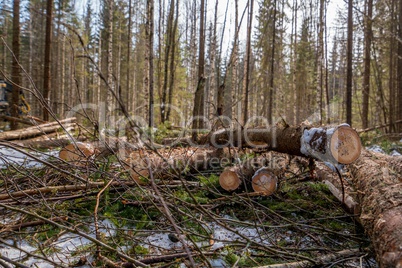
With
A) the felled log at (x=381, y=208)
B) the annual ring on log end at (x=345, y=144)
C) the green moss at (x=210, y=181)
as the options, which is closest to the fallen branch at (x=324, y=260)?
the felled log at (x=381, y=208)

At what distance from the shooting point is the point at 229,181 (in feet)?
11.8

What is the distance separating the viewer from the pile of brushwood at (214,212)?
1901mm

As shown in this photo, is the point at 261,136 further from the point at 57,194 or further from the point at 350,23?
the point at 350,23

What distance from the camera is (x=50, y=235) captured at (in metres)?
2.42

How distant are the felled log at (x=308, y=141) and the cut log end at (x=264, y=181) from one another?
471 millimetres

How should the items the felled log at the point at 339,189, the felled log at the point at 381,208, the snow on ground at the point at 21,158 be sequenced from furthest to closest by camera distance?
the felled log at the point at 339,189
the snow on ground at the point at 21,158
the felled log at the point at 381,208

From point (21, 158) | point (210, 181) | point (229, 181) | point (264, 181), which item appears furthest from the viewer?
point (210, 181)

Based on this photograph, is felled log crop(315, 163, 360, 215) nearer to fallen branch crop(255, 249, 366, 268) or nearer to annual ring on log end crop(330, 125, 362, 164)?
annual ring on log end crop(330, 125, 362, 164)

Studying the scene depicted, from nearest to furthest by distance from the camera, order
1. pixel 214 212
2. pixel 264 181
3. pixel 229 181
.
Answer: pixel 214 212, pixel 264 181, pixel 229 181

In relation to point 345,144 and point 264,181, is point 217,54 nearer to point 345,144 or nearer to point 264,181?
point 264,181

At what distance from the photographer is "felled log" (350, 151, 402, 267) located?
1.65 m

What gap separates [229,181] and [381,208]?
1.85m

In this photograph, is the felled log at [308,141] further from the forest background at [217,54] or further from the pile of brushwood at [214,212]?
the forest background at [217,54]

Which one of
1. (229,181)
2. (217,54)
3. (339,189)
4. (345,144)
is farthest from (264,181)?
(217,54)
